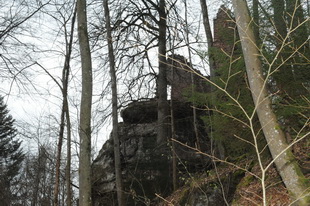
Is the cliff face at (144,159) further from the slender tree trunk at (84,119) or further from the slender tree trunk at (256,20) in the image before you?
the slender tree trunk at (84,119)

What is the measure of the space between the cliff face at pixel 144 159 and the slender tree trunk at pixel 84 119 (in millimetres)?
4304

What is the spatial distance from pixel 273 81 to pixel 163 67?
6196 millimetres

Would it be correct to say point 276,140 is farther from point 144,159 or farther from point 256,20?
point 144,159

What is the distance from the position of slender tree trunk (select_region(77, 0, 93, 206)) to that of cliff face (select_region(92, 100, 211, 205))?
14.1 feet

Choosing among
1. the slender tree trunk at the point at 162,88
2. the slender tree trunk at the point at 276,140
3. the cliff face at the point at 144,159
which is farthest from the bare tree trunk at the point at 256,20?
the slender tree trunk at the point at 162,88

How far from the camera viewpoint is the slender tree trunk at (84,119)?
16.1 feet

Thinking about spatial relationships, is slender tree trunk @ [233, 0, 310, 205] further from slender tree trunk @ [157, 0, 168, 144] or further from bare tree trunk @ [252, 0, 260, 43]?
slender tree trunk @ [157, 0, 168, 144]

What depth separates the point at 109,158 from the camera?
1143 centimetres

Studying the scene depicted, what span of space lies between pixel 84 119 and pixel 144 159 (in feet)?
19.8

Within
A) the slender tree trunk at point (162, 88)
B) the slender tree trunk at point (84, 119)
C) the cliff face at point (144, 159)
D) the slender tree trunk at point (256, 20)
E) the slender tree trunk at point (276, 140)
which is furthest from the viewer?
the slender tree trunk at point (162, 88)

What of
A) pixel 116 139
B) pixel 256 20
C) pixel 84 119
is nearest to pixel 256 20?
pixel 256 20

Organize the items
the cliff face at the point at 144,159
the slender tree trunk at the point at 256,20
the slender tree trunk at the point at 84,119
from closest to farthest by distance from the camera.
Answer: the slender tree trunk at the point at 84,119, the slender tree trunk at the point at 256,20, the cliff face at the point at 144,159

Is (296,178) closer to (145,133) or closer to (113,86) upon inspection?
(113,86)

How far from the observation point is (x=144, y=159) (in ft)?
35.9
